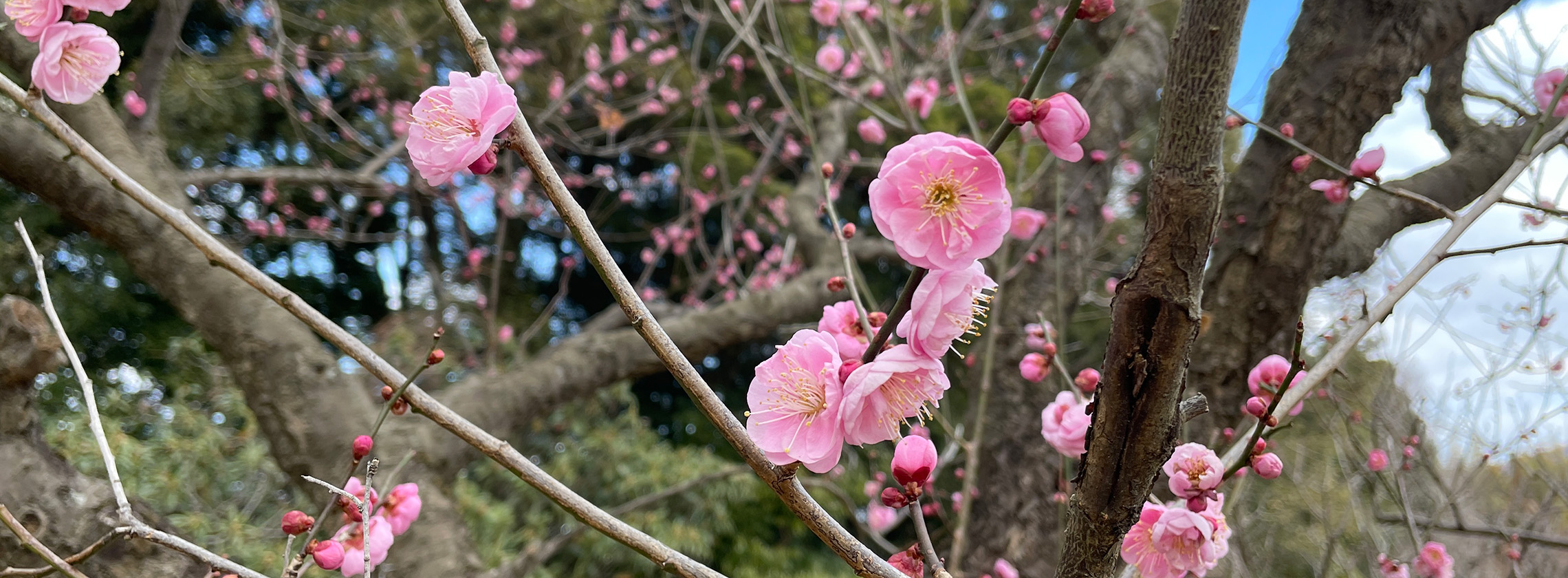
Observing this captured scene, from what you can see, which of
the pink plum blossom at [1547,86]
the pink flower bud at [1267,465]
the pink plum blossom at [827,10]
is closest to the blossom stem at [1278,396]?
the pink flower bud at [1267,465]

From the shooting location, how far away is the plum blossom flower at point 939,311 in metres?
0.43

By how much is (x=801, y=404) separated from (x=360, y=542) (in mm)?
575

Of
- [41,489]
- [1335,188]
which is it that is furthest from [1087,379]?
[41,489]

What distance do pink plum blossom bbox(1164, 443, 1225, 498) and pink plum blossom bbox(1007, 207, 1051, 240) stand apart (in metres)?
1.37

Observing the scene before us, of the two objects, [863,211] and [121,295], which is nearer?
[121,295]

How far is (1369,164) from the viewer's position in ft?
2.71

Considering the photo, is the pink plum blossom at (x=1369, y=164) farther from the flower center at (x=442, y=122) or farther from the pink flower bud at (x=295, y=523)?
the pink flower bud at (x=295, y=523)

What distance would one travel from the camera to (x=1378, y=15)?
1229 millimetres

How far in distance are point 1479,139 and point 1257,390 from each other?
1.23 metres

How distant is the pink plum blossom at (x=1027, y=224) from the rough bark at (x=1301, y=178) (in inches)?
26.0

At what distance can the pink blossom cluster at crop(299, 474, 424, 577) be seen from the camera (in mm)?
640

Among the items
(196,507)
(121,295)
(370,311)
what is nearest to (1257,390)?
(196,507)

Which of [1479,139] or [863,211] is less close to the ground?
[1479,139]

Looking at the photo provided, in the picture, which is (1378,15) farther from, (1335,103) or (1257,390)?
(1257,390)
